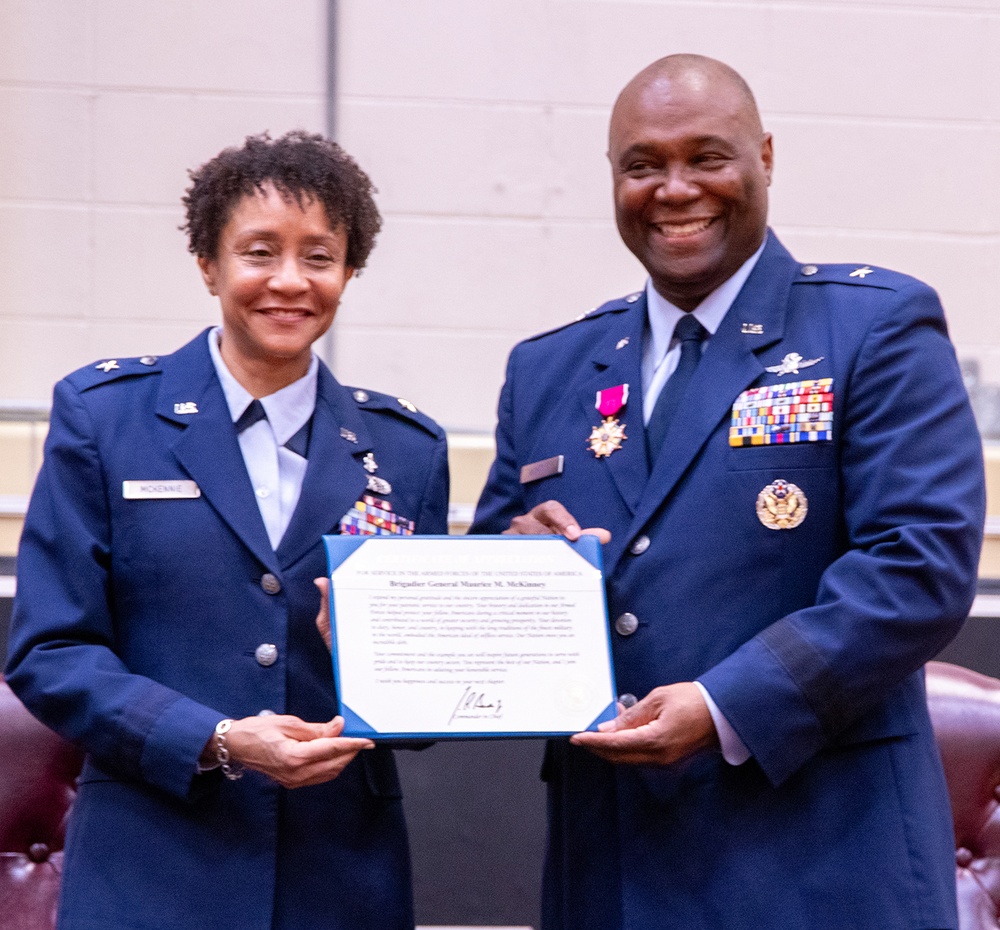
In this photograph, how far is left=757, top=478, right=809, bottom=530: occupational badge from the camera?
1.87 m

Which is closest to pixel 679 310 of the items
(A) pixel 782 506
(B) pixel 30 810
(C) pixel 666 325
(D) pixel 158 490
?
(C) pixel 666 325

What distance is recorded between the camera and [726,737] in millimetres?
1771

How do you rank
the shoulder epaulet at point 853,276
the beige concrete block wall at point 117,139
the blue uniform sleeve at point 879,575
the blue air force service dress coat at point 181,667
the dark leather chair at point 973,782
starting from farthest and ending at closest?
the beige concrete block wall at point 117,139 → the dark leather chair at point 973,782 → the shoulder epaulet at point 853,276 → the blue air force service dress coat at point 181,667 → the blue uniform sleeve at point 879,575

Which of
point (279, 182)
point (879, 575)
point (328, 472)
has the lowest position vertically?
point (879, 575)

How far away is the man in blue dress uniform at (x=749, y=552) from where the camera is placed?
5.77 feet

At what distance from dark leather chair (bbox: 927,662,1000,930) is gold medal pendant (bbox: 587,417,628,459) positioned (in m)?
0.80

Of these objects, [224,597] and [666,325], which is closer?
[224,597]

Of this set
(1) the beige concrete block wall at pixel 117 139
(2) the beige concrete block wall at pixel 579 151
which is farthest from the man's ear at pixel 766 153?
(1) the beige concrete block wall at pixel 117 139

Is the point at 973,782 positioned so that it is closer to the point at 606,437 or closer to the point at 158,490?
the point at 606,437

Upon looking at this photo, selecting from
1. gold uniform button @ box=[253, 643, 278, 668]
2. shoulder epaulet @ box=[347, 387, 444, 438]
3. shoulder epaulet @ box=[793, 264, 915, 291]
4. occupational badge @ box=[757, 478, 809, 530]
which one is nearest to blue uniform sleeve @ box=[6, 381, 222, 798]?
gold uniform button @ box=[253, 643, 278, 668]

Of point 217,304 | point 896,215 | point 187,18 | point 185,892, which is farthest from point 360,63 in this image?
point 185,892

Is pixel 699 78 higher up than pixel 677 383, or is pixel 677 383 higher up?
pixel 699 78

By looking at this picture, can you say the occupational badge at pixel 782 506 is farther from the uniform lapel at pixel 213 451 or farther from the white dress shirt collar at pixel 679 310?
the uniform lapel at pixel 213 451

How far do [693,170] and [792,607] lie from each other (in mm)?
658
